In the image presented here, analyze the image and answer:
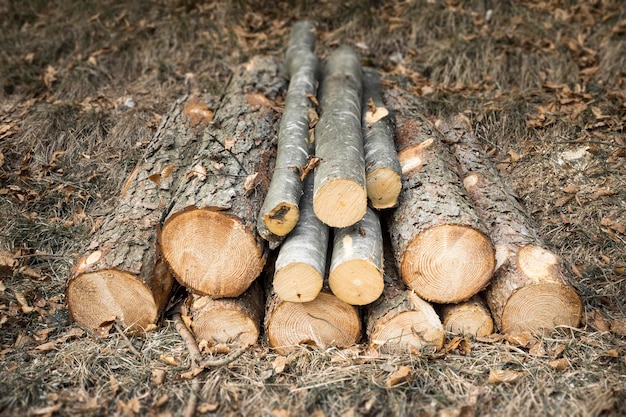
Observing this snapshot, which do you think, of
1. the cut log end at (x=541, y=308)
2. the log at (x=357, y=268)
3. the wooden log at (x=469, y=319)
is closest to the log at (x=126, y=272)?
the log at (x=357, y=268)

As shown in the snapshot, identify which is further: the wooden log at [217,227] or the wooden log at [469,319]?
the wooden log at [469,319]

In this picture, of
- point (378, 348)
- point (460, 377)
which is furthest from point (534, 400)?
point (378, 348)

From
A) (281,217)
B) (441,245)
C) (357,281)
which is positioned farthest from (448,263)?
(281,217)

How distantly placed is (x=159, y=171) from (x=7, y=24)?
452 cm

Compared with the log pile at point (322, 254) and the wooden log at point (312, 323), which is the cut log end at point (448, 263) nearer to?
the log pile at point (322, 254)

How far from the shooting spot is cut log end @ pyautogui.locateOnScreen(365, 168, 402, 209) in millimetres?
3379

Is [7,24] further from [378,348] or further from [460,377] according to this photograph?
[460,377]

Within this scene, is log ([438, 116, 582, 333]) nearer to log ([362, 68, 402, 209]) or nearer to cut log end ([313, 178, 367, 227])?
log ([362, 68, 402, 209])

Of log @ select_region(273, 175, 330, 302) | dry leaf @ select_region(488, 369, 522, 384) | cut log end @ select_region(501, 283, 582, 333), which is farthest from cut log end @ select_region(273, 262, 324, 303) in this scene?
cut log end @ select_region(501, 283, 582, 333)

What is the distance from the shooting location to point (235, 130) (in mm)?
3887

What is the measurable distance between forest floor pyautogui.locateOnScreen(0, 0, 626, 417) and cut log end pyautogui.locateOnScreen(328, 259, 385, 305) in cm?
36

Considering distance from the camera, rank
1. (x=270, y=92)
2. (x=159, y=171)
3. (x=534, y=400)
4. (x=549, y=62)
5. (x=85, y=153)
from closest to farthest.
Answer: (x=534, y=400) < (x=159, y=171) < (x=270, y=92) < (x=85, y=153) < (x=549, y=62)

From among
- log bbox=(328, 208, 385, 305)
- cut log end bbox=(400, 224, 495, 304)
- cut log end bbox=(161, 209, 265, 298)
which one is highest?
cut log end bbox=(161, 209, 265, 298)

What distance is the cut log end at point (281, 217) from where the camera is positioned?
305 centimetres
